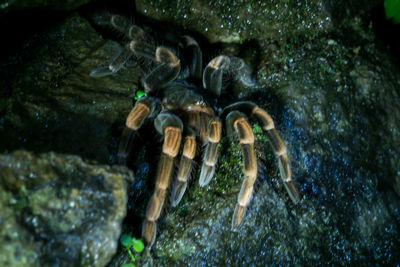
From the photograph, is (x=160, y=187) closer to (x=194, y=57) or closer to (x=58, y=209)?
(x=58, y=209)

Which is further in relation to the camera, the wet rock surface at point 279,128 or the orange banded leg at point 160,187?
the wet rock surface at point 279,128

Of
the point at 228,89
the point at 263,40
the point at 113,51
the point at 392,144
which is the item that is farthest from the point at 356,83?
the point at 113,51

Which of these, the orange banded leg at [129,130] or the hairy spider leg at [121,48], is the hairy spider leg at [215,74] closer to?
the hairy spider leg at [121,48]

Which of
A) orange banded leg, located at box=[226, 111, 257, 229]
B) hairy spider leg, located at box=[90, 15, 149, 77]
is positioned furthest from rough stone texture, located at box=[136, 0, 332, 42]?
orange banded leg, located at box=[226, 111, 257, 229]

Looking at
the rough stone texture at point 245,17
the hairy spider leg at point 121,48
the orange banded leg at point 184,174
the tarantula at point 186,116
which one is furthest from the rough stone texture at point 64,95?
the rough stone texture at point 245,17

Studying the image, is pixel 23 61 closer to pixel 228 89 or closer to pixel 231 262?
pixel 228 89
